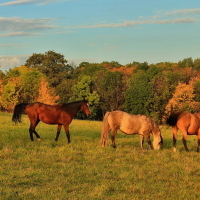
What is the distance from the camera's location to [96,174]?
8.94 m

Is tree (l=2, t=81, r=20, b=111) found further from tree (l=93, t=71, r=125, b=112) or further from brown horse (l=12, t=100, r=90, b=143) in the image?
brown horse (l=12, t=100, r=90, b=143)

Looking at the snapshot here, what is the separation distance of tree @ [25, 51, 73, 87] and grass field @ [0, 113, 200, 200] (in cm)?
7809

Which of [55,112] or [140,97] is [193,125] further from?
[140,97]

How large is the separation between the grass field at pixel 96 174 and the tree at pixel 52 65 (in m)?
78.1

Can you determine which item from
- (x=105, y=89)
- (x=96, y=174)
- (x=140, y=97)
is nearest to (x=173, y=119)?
(x=96, y=174)

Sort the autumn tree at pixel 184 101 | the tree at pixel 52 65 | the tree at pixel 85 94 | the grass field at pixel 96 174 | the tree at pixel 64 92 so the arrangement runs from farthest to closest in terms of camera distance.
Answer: the tree at pixel 52 65 → the tree at pixel 64 92 → the tree at pixel 85 94 → the autumn tree at pixel 184 101 → the grass field at pixel 96 174

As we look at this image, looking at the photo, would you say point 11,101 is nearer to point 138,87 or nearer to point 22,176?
point 138,87

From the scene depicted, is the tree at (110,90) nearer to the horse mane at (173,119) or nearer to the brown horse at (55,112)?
the brown horse at (55,112)

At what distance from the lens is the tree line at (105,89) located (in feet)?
207

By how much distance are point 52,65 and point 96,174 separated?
280 feet

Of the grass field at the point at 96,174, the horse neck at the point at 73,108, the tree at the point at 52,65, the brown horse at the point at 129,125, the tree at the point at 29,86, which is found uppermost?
the tree at the point at 52,65

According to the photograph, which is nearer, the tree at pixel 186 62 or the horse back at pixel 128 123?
the horse back at pixel 128 123

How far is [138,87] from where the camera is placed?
73188 mm

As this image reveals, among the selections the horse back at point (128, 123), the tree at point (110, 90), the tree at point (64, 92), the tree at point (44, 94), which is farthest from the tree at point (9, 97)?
the horse back at point (128, 123)
